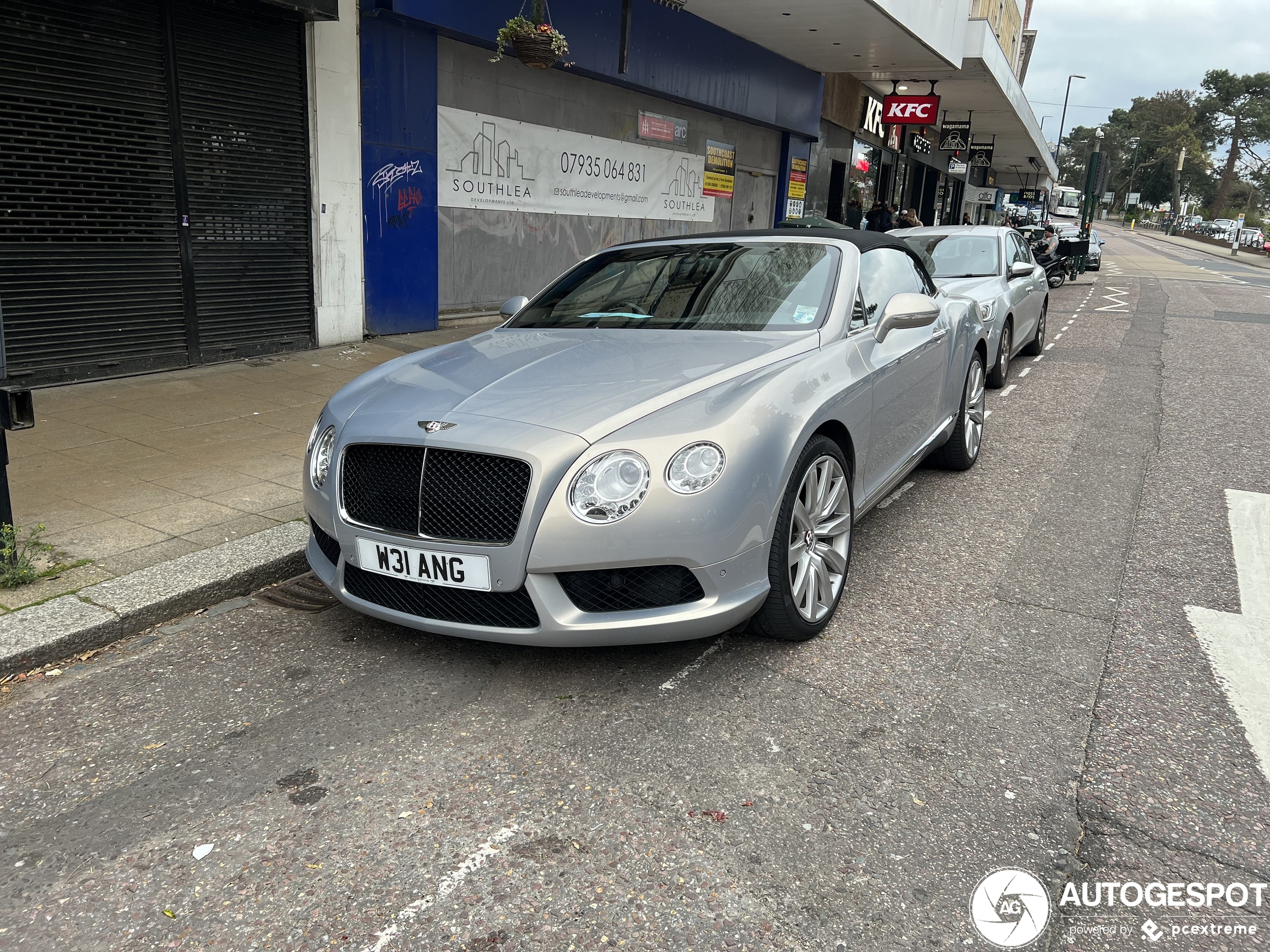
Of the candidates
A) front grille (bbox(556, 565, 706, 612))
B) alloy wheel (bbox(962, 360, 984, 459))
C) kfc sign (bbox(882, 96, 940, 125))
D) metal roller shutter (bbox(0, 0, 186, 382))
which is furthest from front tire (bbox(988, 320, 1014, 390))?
kfc sign (bbox(882, 96, 940, 125))

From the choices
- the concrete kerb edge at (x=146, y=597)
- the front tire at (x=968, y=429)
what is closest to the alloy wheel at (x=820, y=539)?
the concrete kerb edge at (x=146, y=597)

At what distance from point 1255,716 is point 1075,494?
273 cm

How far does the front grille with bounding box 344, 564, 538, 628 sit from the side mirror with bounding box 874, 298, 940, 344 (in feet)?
7.10

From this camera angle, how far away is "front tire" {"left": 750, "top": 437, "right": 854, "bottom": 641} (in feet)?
10.9

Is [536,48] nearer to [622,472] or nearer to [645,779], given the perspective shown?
[622,472]

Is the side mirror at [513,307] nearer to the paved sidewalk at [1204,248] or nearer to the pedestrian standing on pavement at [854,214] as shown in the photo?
the pedestrian standing on pavement at [854,214]

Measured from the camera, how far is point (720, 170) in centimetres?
1709

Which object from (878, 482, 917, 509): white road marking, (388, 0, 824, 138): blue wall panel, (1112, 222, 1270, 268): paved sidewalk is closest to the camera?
(878, 482, 917, 509): white road marking

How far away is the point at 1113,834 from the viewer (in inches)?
99.1

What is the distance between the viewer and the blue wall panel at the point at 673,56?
10.3 meters

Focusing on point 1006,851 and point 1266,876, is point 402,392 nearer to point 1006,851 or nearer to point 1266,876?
point 1006,851

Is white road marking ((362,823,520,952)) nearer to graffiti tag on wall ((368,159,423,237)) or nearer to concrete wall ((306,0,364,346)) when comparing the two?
concrete wall ((306,0,364,346))

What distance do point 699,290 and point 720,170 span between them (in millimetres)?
13583

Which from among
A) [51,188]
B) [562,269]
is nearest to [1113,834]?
[51,188]
